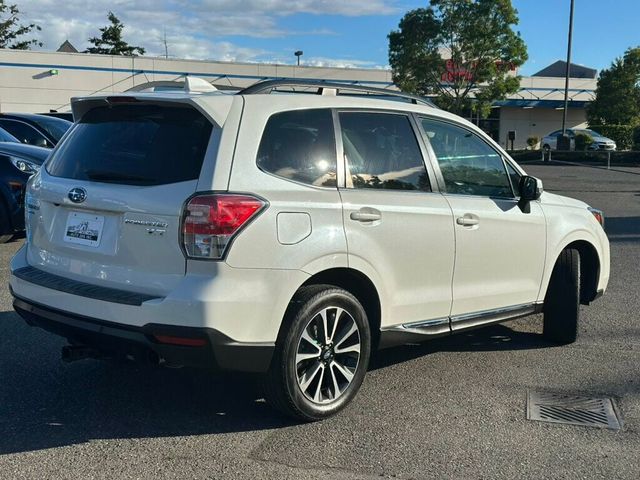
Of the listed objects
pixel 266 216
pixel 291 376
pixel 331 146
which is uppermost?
pixel 331 146

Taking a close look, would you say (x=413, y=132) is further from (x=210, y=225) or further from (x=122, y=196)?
(x=122, y=196)

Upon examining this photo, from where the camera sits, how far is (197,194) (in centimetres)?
356

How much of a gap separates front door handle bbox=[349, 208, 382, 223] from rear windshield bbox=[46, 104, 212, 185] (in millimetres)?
946

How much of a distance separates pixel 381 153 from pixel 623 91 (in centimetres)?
4526

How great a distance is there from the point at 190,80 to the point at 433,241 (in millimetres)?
1818

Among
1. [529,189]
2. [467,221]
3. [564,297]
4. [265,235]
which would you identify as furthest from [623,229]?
[265,235]

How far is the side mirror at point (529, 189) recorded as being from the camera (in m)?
5.17

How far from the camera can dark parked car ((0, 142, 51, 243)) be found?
9039 mm

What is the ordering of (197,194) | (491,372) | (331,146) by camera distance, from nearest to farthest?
(197,194), (331,146), (491,372)

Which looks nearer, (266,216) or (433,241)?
(266,216)

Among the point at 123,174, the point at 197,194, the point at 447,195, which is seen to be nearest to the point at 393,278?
the point at 447,195

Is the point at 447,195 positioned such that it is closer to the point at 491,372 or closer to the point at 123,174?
the point at 491,372

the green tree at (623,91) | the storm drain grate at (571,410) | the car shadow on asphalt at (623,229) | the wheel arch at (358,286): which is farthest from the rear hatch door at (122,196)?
the green tree at (623,91)

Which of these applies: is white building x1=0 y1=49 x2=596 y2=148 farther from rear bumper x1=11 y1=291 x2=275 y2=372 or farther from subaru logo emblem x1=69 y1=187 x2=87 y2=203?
rear bumper x1=11 y1=291 x2=275 y2=372
